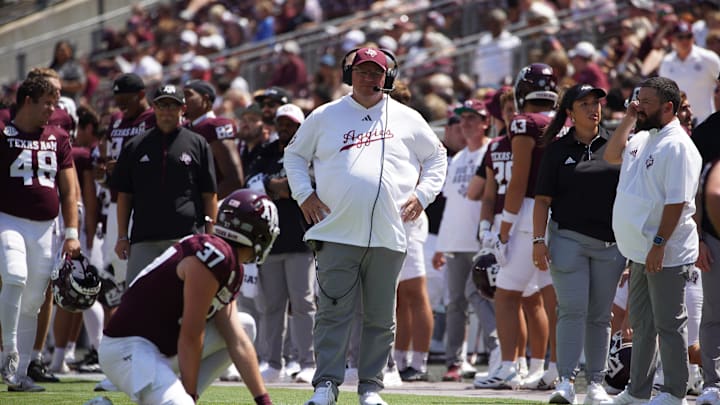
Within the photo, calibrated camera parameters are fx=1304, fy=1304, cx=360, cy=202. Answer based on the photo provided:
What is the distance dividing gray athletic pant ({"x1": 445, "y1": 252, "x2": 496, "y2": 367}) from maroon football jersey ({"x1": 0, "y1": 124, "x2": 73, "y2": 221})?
3.64m

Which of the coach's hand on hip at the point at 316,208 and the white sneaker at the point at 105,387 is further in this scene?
the white sneaker at the point at 105,387

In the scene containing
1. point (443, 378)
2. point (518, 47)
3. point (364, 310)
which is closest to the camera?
point (364, 310)

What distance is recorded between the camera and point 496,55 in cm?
1734

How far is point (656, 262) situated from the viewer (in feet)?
24.6

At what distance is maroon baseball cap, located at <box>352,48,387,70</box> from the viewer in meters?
8.00

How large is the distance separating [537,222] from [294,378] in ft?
11.0

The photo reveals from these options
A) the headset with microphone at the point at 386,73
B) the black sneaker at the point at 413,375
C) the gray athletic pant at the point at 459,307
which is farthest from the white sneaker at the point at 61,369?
the headset with microphone at the point at 386,73

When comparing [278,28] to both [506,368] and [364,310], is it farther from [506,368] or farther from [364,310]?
[364,310]

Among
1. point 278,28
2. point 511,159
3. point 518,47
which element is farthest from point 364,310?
point 278,28

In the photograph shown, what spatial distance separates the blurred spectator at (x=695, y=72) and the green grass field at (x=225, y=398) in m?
5.29

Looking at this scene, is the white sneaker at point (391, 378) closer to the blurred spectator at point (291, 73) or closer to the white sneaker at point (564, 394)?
the white sneaker at point (564, 394)

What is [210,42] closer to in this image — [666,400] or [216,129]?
[216,129]

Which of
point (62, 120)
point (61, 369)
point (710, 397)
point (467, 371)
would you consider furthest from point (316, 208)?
point (61, 369)

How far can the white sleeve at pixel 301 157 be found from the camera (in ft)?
26.4
